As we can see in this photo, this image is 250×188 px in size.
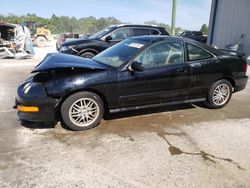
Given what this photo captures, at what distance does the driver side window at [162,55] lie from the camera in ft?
15.5

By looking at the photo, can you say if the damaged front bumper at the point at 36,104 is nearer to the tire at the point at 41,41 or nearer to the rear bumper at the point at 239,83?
the rear bumper at the point at 239,83

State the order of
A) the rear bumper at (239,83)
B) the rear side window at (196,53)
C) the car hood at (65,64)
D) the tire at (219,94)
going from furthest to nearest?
the rear bumper at (239,83) → the tire at (219,94) → the rear side window at (196,53) → the car hood at (65,64)

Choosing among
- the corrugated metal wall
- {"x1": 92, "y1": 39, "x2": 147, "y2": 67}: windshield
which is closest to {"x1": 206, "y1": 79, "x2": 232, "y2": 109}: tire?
{"x1": 92, "y1": 39, "x2": 147, "y2": 67}: windshield

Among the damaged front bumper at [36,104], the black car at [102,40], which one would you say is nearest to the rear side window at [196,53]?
the damaged front bumper at [36,104]

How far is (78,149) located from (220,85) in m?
3.26

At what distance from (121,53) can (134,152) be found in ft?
6.65

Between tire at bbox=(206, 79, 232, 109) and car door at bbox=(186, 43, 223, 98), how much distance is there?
0.13m

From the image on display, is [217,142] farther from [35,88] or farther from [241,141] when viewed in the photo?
[35,88]

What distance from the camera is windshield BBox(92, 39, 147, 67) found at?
4719 millimetres

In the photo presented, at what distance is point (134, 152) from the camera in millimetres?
A: 3713

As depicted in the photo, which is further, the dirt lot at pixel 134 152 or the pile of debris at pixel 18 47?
the pile of debris at pixel 18 47

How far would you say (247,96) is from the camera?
6.82 meters

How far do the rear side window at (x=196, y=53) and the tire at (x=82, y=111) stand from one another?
1.98m

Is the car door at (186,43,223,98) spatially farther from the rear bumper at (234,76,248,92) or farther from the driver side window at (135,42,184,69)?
the rear bumper at (234,76,248,92)
